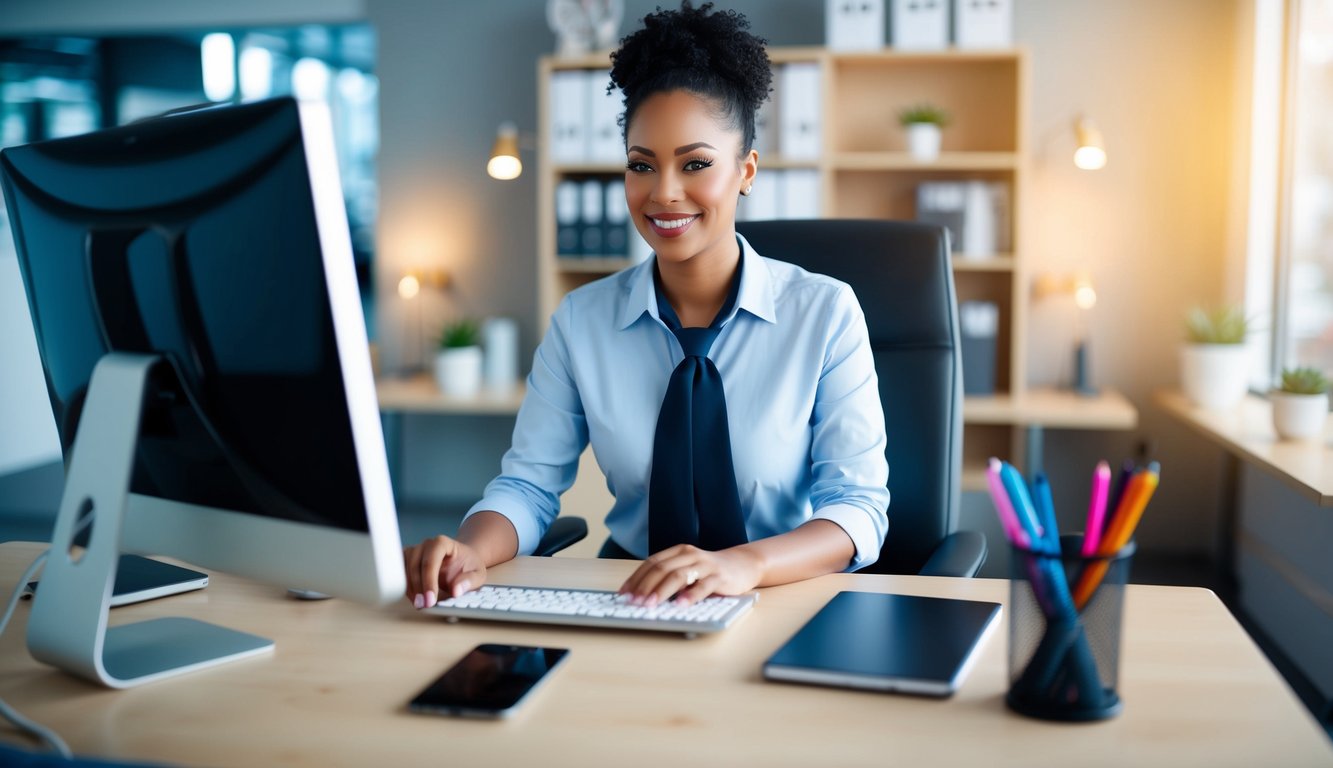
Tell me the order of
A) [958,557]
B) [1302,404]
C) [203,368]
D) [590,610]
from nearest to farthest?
[203,368] → [590,610] → [958,557] → [1302,404]

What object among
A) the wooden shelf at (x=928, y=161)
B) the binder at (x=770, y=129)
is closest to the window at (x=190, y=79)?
the binder at (x=770, y=129)

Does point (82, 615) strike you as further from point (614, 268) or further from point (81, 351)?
point (614, 268)

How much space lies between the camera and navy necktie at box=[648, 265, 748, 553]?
1.44m

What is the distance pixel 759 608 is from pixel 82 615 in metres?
0.59

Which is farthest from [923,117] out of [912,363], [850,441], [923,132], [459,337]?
[850,441]

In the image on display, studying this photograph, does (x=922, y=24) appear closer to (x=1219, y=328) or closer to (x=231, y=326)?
(x=1219, y=328)

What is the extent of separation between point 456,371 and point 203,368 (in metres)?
2.85

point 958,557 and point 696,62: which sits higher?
point 696,62

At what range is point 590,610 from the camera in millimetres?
1022

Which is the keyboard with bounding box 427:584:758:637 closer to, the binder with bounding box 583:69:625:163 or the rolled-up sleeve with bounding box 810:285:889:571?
the rolled-up sleeve with bounding box 810:285:889:571

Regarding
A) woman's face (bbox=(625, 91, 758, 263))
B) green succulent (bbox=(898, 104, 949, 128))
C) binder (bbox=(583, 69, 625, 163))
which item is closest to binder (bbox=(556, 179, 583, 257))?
binder (bbox=(583, 69, 625, 163))

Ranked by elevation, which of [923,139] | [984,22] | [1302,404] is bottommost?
[1302,404]

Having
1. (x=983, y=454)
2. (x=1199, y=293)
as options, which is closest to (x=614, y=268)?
(x=983, y=454)

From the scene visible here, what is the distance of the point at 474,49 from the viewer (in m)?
4.09
